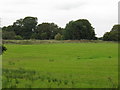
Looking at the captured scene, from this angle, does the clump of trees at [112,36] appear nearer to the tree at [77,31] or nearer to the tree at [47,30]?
the tree at [77,31]

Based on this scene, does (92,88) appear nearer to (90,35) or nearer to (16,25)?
(90,35)

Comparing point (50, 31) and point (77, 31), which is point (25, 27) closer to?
point (50, 31)

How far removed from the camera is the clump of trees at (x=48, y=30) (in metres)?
108

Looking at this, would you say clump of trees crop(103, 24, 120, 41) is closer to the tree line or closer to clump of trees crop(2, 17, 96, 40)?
the tree line

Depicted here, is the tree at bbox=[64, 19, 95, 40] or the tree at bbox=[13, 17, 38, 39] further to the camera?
the tree at bbox=[13, 17, 38, 39]

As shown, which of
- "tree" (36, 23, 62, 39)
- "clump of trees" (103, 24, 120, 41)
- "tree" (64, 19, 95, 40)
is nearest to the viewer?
"tree" (64, 19, 95, 40)

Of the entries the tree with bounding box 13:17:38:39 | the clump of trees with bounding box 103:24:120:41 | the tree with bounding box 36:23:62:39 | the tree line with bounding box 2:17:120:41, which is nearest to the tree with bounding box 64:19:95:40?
the tree line with bounding box 2:17:120:41

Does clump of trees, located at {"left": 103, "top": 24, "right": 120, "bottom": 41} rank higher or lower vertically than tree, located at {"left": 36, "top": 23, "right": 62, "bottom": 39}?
lower

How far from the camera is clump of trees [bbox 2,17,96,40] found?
356 ft

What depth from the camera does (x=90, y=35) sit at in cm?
11131

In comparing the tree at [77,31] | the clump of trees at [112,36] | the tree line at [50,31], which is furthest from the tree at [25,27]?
the clump of trees at [112,36]

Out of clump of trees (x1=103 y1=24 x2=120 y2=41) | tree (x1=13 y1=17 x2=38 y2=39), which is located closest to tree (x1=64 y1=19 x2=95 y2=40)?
clump of trees (x1=103 y1=24 x2=120 y2=41)

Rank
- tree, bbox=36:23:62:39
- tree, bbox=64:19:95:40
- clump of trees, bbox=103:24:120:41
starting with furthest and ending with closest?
tree, bbox=36:23:62:39, clump of trees, bbox=103:24:120:41, tree, bbox=64:19:95:40

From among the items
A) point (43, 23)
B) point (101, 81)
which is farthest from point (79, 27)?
point (101, 81)
